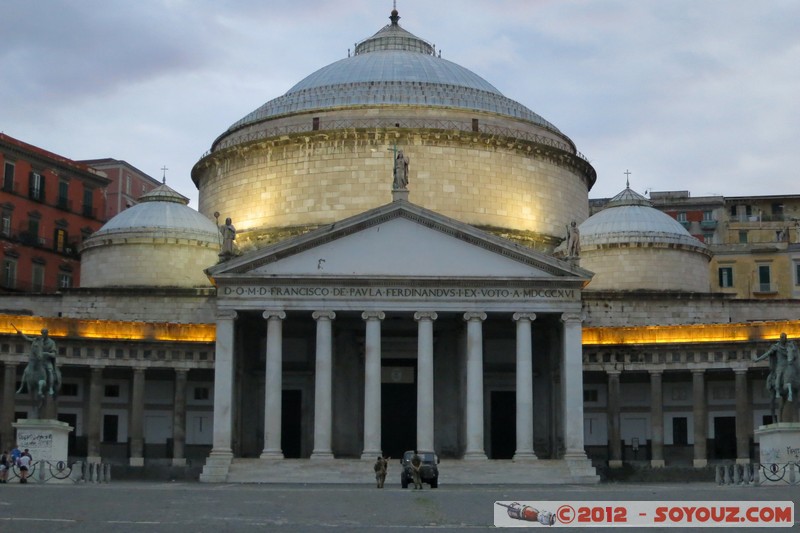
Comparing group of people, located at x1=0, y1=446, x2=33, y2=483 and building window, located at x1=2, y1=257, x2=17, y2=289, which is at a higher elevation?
building window, located at x1=2, y1=257, x2=17, y2=289

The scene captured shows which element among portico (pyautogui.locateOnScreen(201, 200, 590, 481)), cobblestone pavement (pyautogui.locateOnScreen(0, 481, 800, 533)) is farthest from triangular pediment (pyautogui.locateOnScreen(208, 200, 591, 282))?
cobblestone pavement (pyautogui.locateOnScreen(0, 481, 800, 533))

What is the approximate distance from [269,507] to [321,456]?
25.7m

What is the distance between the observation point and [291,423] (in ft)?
242

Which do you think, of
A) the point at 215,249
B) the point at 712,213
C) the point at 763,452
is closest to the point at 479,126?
the point at 215,249

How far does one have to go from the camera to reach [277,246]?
6706cm

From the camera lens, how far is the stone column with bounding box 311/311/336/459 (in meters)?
66.8

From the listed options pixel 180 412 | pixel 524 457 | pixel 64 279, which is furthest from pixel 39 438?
pixel 64 279

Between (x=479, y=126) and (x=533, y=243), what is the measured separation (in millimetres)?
7426

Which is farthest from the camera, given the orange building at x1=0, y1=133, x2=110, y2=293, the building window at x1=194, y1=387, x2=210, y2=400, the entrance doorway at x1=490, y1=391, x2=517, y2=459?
the orange building at x1=0, y1=133, x2=110, y2=293

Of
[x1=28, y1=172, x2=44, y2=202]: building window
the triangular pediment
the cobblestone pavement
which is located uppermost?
[x1=28, y1=172, x2=44, y2=202]: building window

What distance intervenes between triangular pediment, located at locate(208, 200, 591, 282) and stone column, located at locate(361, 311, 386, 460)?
7.33 feet

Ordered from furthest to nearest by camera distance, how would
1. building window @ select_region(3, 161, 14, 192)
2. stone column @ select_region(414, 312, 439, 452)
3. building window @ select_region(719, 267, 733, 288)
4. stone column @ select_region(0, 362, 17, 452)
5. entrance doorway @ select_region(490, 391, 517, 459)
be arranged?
building window @ select_region(719, 267, 733, 288) < building window @ select_region(3, 161, 14, 192) < entrance doorway @ select_region(490, 391, 517, 459) < stone column @ select_region(0, 362, 17, 452) < stone column @ select_region(414, 312, 439, 452)

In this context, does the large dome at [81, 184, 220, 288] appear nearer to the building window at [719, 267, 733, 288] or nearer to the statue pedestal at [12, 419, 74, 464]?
the statue pedestal at [12, 419, 74, 464]

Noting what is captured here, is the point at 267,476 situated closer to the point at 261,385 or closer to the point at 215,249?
the point at 261,385
